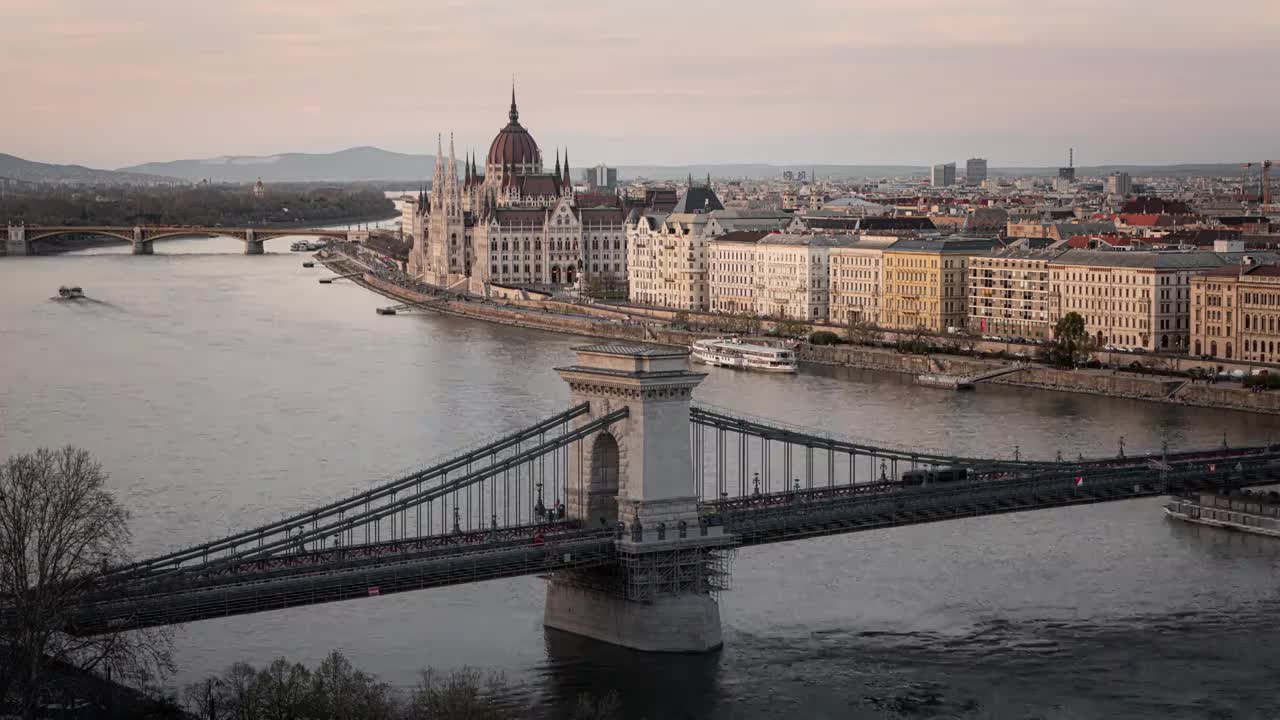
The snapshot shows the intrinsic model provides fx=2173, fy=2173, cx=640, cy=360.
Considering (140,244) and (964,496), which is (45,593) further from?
(140,244)

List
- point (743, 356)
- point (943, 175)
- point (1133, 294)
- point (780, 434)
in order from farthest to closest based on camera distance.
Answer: point (943, 175) → point (743, 356) → point (1133, 294) → point (780, 434)

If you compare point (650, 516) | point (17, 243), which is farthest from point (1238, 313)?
point (17, 243)

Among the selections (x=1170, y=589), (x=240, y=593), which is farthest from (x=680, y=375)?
(x=1170, y=589)

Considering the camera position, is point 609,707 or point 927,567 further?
point 927,567

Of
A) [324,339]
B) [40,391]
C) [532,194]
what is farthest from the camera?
[532,194]

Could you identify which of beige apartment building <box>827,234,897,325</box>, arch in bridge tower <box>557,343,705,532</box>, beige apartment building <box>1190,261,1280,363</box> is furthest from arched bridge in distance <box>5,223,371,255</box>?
arch in bridge tower <box>557,343,705,532</box>

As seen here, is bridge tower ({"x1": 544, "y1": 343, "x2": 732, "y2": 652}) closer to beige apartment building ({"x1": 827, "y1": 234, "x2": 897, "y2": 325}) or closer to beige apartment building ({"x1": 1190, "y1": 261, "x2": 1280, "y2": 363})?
beige apartment building ({"x1": 1190, "y1": 261, "x2": 1280, "y2": 363})

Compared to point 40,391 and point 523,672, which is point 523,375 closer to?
point 40,391
